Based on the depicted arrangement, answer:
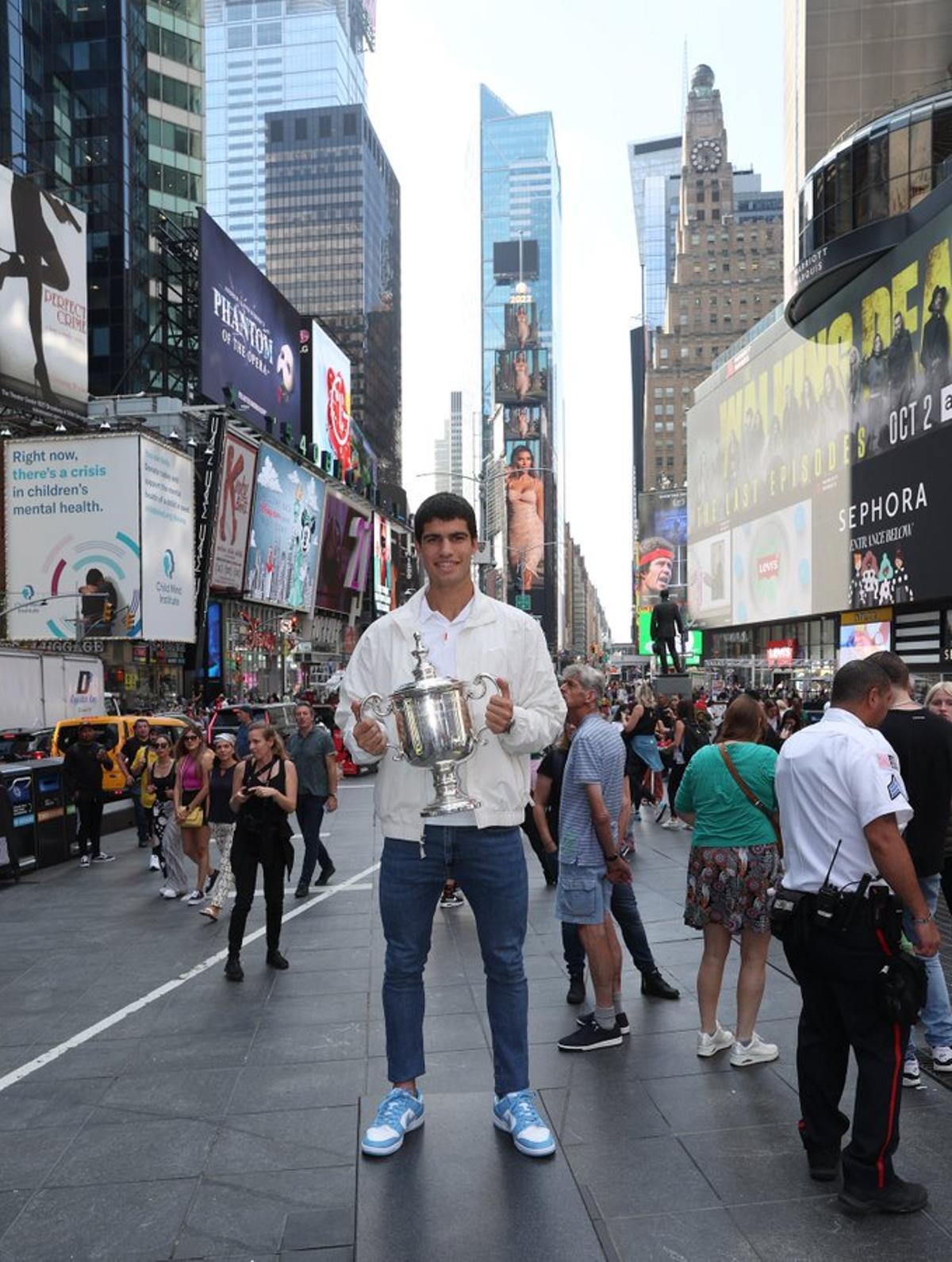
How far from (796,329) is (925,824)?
142 feet

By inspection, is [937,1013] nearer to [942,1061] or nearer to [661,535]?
[942,1061]

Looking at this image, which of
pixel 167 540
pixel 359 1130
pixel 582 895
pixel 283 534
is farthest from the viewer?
pixel 283 534

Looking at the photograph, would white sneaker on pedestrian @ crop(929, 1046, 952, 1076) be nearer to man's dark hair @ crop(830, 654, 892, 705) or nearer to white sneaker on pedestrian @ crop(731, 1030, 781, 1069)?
white sneaker on pedestrian @ crop(731, 1030, 781, 1069)

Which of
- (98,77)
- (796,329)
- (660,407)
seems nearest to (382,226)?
(660,407)

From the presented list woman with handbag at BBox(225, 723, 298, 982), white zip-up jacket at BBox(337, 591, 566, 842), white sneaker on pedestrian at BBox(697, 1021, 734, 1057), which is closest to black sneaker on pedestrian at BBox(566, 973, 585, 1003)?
white sneaker on pedestrian at BBox(697, 1021, 734, 1057)

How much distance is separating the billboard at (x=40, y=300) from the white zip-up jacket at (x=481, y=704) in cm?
3384

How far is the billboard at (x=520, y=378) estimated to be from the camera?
167 metres

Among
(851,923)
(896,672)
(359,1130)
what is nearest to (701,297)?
(896,672)

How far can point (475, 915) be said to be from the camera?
354cm

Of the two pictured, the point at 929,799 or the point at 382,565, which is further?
the point at 382,565

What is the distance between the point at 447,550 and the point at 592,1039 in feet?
9.26

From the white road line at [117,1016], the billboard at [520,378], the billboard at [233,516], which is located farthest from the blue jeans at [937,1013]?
the billboard at [520,378]

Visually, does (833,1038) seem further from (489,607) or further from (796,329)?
(796,329)

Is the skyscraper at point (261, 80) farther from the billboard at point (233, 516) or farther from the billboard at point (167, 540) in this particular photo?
the billboard at point (167, 540)
